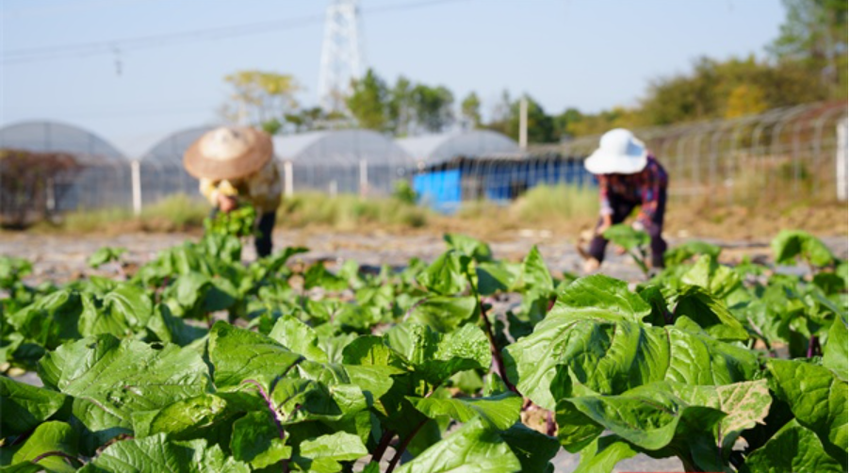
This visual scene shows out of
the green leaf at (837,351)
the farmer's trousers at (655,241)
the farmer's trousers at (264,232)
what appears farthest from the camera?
the farmer's trousers at (264,232)

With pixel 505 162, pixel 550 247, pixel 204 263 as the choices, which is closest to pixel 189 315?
pixel 204 263

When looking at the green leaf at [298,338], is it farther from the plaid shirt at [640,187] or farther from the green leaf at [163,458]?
the plaid shirt at [640,187]

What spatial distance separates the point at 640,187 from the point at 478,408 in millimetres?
6317

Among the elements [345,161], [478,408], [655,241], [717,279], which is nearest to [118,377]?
[478,408]

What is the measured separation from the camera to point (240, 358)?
1315 mm

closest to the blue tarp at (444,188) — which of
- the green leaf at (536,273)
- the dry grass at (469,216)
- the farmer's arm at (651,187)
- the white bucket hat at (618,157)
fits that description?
the dry grass at (469,216)

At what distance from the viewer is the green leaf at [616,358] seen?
1285mm

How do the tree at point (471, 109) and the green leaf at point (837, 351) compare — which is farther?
the tree at point (471, 109)

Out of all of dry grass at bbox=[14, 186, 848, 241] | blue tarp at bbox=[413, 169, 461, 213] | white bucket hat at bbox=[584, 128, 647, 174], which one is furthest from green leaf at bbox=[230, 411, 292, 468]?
blue tarp at bbox=[413, 169, 461, 213]

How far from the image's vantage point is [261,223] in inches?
342

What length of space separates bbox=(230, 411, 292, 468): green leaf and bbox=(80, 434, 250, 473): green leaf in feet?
0.06

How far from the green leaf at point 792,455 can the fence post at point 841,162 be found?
19.8 m

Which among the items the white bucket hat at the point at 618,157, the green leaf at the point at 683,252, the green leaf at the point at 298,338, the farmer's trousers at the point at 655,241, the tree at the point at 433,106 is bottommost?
the farmer's trousers at the point at 655,241

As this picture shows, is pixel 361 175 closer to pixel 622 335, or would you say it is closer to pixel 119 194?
pixel 119 194
